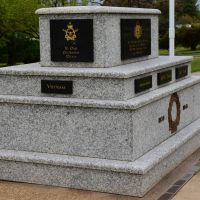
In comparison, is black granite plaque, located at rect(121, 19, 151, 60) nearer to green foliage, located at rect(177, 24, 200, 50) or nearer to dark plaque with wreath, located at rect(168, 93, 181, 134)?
dark plaque with wreath, located at rect(168, 93, 181, 134)

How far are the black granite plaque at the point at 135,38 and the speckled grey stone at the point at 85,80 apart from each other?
0.95ft

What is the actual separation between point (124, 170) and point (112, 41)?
1.77 metres

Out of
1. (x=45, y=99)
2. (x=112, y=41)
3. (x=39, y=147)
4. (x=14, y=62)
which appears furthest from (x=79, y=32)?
(x=14, y=62)

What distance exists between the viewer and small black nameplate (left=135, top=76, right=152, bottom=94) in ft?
22.5

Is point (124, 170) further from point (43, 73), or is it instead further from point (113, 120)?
point (43, 73)

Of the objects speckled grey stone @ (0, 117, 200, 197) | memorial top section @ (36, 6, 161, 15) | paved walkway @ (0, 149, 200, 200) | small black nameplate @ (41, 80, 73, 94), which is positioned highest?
memorial top section @ (36, 6, 161, 15)

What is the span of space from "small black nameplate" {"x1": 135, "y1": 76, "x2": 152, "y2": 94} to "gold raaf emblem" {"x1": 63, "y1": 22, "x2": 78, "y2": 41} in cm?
106

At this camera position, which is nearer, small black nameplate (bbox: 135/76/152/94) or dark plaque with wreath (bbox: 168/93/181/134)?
small black nameplate (bbox: 135/76/152/94)

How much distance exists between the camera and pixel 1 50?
32.5 m

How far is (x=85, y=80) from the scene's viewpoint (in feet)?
22.1

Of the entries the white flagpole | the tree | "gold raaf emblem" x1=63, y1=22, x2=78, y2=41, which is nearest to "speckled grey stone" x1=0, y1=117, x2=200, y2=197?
"gold raaf emblem" x1=63, y1=22, x2=78, y2=41

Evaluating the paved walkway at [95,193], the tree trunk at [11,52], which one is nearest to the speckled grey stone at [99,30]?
the paved walkway at [95,193]

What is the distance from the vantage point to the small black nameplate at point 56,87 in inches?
270

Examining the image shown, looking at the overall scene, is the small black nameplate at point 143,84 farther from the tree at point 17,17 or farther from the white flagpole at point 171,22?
the tree at point 17,17
